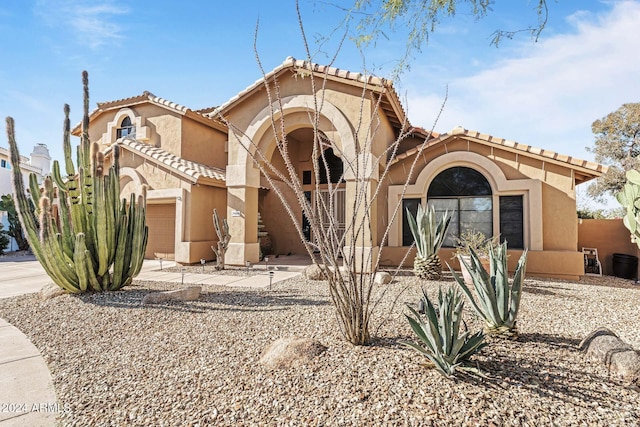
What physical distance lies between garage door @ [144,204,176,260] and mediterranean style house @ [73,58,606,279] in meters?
0.04

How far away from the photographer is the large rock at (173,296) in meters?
6.05

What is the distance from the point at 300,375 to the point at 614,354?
3327 millimetres

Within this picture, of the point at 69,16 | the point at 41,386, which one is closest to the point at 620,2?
the point at 41,386

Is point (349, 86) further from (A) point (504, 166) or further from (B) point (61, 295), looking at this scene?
(B) point (61, 295)

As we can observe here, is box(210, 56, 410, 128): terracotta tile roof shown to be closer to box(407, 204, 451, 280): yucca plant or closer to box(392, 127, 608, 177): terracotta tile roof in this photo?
box(392, 127, 608, 177): terracotta tile roof

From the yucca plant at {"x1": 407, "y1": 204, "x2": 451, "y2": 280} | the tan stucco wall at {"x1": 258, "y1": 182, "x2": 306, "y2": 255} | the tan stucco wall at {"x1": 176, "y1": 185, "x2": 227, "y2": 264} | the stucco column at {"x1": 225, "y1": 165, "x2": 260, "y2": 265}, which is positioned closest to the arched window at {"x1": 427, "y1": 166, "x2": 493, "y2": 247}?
the yucca plant at {"x1": 407, "y1": 204, "x2": 451, "y2": 280}

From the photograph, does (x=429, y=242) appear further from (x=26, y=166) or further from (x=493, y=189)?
(x=26, y=166)

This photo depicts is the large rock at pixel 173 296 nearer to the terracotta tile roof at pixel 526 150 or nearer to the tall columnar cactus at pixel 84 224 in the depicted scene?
the tall columnar cactus at pixel 84 224

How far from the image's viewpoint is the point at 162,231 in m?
13.5

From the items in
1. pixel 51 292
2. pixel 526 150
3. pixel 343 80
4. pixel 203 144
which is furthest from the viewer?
pixel 203 144

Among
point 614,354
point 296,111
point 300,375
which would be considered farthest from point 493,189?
point 300,375

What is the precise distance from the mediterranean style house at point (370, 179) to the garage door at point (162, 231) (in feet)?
0.15

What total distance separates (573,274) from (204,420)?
433 inches

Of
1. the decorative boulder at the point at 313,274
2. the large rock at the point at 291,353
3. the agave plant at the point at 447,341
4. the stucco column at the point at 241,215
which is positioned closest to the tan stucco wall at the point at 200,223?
the stucco column at the point at 241,215
